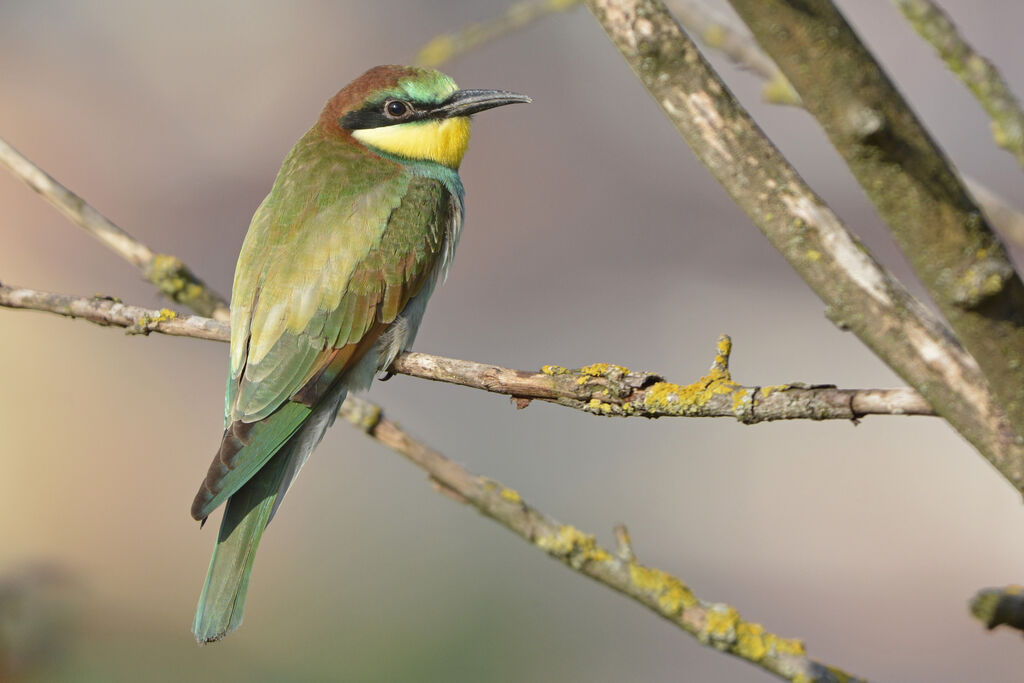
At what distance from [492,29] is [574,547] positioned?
0.94 m

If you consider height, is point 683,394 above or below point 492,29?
below

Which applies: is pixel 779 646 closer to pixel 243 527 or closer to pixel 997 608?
pixel 997 608

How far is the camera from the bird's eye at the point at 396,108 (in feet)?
7.54

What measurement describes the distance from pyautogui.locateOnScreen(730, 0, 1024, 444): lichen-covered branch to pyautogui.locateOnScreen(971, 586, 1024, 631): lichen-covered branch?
14 cm

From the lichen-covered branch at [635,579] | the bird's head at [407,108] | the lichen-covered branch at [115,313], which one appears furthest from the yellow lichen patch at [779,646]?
the bird's head at [407,108]

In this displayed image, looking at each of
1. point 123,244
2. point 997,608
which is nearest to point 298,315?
point 123,244

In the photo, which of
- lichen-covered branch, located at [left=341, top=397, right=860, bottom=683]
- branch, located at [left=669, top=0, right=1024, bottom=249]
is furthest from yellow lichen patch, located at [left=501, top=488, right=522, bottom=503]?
branch, located at [left=669, top=0, right=1024, bottom=249]

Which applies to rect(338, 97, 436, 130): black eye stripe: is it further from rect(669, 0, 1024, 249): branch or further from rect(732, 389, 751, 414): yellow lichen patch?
rect(732, 389, 751, 414): yellow lichen patch

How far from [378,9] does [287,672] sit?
2.77 metres

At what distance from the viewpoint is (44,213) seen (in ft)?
13.7

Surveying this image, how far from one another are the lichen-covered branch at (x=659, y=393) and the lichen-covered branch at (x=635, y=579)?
0.16m

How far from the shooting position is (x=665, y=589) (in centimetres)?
107

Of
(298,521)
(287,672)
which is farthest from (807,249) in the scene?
(298,521)

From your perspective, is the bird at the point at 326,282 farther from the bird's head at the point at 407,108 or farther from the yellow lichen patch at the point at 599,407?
the yellow lichen patch at the point at 599,407
